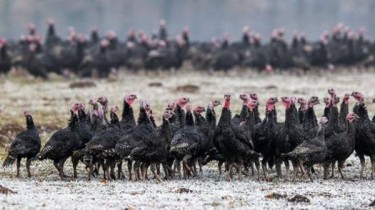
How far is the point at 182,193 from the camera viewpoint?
26922 mm

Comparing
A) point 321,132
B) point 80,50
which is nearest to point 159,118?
point 321,132

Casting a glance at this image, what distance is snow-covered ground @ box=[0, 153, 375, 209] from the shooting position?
25.1 m

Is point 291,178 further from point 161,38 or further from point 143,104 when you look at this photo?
point 161,38

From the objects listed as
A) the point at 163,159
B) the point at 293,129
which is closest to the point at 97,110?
the point at 163,159

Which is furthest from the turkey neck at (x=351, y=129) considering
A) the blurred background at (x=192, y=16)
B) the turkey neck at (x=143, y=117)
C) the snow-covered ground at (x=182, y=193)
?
the blurred background at (x=192, y=16)

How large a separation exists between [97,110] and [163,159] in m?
3.68

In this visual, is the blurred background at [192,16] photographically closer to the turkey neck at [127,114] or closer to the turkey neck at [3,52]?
the turkey neck at [3,52]

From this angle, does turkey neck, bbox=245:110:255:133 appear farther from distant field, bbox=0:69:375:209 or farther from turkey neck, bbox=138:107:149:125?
turkey neck, bbox=138:107:149:125

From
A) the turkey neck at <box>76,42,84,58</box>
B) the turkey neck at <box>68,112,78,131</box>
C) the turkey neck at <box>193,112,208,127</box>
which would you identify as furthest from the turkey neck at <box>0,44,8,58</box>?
the turkey neck at <box>193,112,208,127</box>

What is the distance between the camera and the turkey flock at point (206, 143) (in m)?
30.0

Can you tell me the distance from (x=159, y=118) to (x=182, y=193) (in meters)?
19.9

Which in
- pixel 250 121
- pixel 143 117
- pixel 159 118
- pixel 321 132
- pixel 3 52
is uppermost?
pixel 3 52

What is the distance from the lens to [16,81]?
68.9 metres

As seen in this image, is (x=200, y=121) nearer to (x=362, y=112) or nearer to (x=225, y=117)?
(x=225, y=117)
